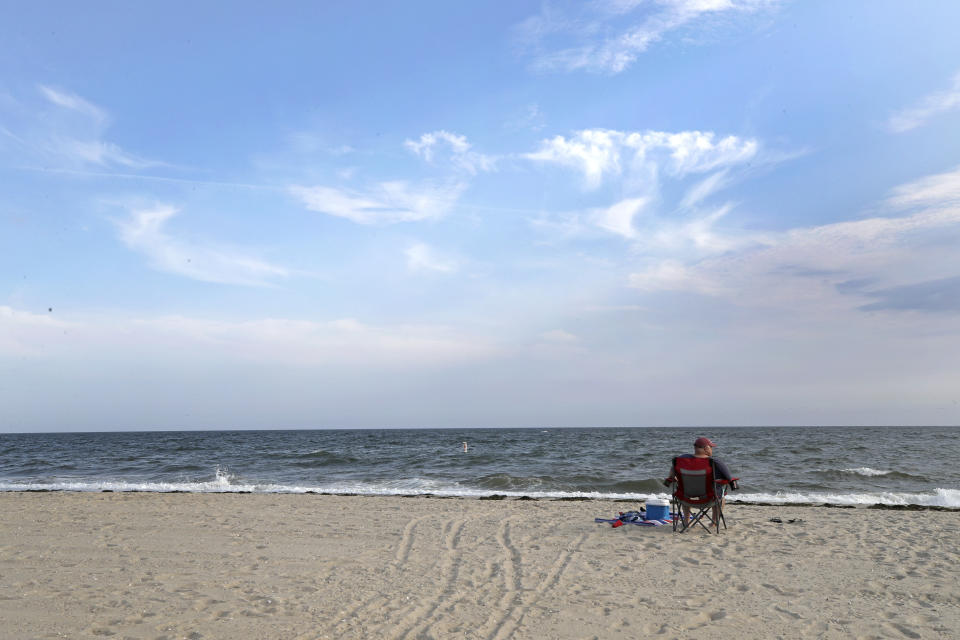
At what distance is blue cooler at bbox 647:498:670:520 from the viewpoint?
8.66m

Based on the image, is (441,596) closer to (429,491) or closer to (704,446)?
(704,446)

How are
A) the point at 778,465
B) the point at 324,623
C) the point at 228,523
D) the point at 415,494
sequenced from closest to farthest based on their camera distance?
1. the point at 324,623
2. the point at 228,523
3. the point at 415,494
4. the point at 778,465

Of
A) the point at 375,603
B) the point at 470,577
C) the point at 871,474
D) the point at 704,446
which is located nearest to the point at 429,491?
the point at 704,446

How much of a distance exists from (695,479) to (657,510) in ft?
3.14

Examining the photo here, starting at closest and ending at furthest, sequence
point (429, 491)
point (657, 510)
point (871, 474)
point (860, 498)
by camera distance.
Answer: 1. point (657, 510)
2. point (860, 498)
3. point (429, 491)
4. point (871, 474)

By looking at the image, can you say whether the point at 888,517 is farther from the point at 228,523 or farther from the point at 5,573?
the point at 5,573

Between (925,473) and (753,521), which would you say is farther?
(925,473)

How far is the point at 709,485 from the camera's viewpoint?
8.02 m

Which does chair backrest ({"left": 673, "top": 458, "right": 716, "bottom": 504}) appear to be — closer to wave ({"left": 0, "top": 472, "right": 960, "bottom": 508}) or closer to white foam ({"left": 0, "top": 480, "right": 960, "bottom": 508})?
white foam ({"left": 0, "top": 480, "right": 960, "bottom": 508})

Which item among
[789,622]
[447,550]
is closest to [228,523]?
[447,550]

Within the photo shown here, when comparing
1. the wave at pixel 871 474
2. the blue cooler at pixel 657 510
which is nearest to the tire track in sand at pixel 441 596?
the blue cooler at pixel 657 510

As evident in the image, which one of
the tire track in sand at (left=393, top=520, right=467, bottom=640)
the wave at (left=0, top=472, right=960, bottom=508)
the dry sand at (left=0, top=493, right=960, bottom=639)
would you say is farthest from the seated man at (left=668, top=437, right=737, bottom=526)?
the wave at (left=0, top=472, right=960, bottom=508)

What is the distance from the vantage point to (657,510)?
28.5ft

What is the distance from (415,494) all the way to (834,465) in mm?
16394
